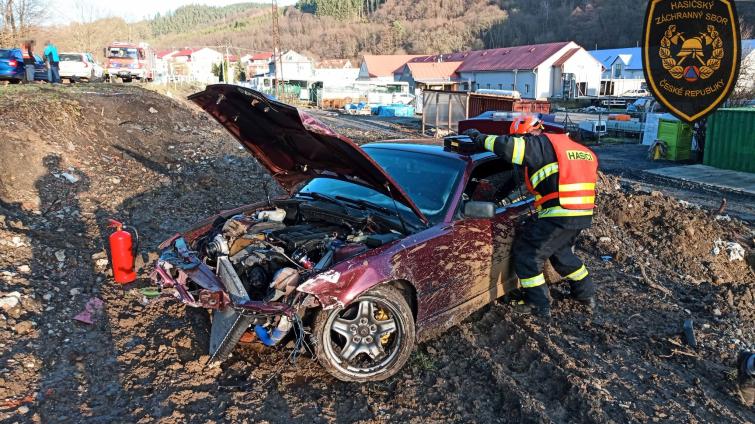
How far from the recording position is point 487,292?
4570mm

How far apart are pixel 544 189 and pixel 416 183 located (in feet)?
3.48

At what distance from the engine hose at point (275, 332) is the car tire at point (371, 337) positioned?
28 centimetres

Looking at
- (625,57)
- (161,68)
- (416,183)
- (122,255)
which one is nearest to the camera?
(416,183)

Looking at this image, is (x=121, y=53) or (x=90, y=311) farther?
(x=121, y=53)

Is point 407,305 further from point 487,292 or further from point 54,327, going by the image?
point 54,327

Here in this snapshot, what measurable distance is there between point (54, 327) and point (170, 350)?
1129mm

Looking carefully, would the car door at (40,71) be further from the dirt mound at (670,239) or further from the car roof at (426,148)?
the dirt mound at (670,239)

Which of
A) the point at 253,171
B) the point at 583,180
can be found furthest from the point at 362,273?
the point at 253,171

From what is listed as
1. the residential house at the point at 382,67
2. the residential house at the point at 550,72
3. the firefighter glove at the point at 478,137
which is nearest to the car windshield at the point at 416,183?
the firefighter glove at the point at 478,137

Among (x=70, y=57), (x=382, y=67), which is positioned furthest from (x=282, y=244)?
(x=382, y=67)

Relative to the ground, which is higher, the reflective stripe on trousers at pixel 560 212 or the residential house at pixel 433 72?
the residential house at pixel 433 72

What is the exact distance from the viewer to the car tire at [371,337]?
3.61 meters

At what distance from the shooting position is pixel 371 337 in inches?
146

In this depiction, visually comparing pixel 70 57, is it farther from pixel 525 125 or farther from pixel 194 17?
pixel 194 17
